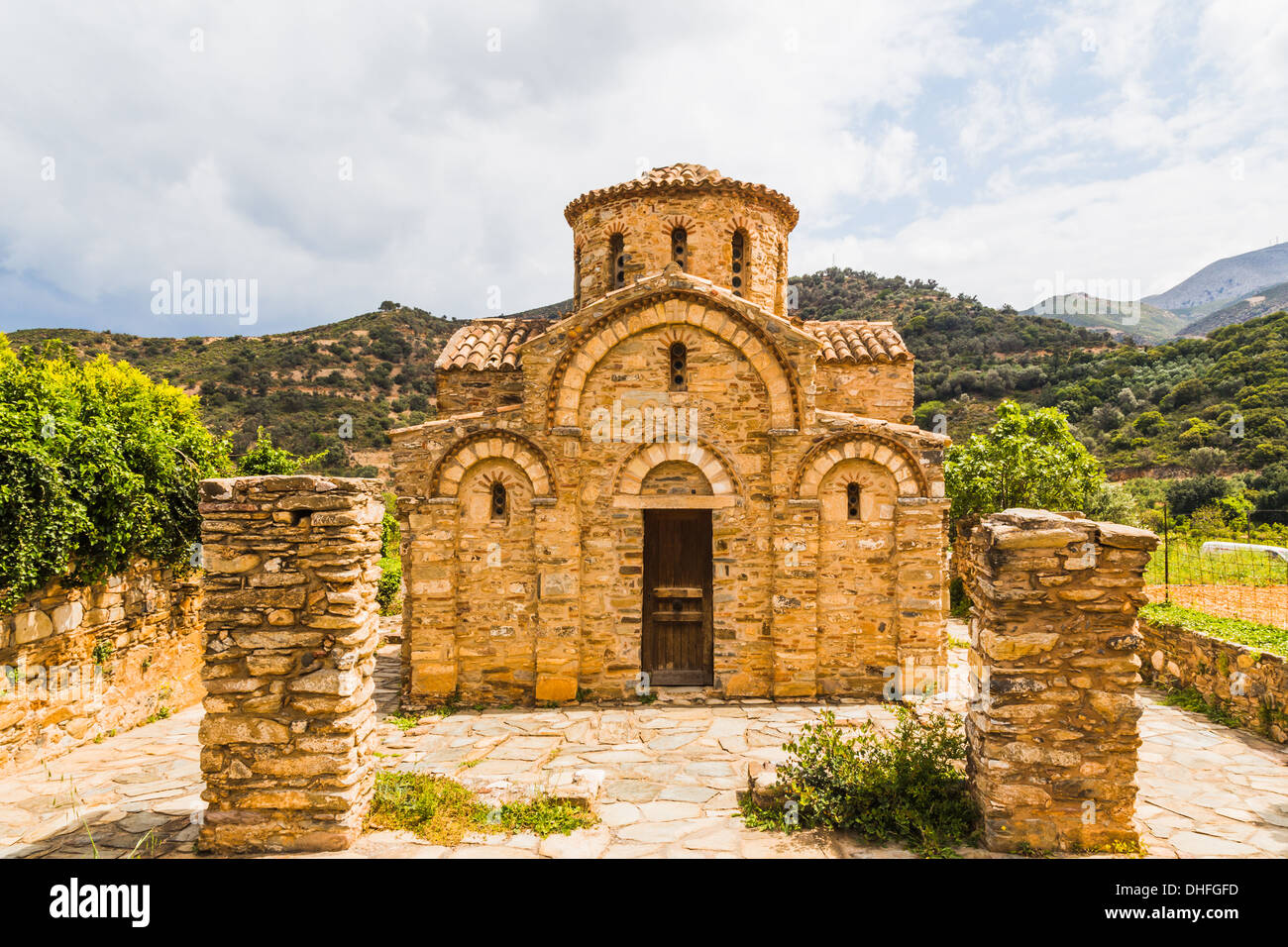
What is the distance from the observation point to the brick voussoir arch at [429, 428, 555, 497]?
9.37 meters

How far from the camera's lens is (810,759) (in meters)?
5.73

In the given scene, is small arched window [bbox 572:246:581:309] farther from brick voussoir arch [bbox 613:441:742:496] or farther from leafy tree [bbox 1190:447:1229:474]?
leafy tree [bbox 1190:447:1229:474]

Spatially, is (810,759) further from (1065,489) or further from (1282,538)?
(1282,538)

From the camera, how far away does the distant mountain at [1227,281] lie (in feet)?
363

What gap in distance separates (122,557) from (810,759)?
8438mm

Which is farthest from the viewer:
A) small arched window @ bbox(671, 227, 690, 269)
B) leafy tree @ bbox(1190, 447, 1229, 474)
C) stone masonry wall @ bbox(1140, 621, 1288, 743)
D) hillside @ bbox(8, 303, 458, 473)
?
hillside @ bbox(8, 303, 458, 473)

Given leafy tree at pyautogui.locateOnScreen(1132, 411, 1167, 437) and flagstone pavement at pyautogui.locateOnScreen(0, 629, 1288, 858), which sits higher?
leafy tree at pyautogui.locateOnScreen(1132, 411, 1167, 437)

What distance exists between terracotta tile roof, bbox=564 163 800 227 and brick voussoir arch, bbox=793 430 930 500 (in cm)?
459

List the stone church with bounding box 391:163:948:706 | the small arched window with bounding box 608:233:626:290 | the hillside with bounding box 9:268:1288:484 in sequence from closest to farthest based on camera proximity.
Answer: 1. the stone church with bounding box 391:163:948:706
2. the small arched window with bounding box 608:233:626:290
3. the hillside with bounding box 9:268:1288:484

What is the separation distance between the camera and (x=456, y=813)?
5469 millimetres

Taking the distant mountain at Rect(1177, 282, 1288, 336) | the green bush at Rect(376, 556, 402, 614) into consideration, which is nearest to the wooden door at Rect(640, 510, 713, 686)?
the green bush at Rect(376, 556, 402, 614)

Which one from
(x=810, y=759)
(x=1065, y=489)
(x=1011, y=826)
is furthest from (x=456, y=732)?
(x=1065, y=489)

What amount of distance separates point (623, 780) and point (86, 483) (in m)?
6.82

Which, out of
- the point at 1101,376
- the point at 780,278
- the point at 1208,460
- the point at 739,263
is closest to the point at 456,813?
the point at 739,263
